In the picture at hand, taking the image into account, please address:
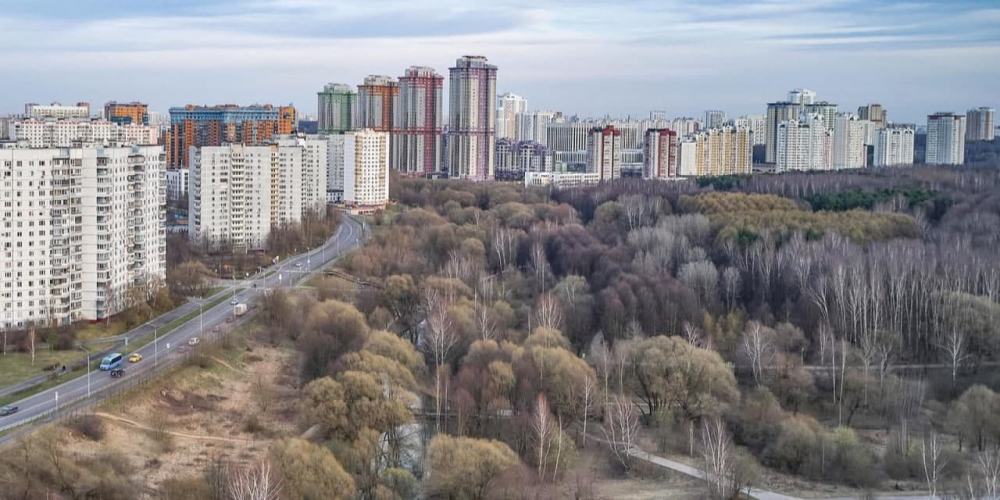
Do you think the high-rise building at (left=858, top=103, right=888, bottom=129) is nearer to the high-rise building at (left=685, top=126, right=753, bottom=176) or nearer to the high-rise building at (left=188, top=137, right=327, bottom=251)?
the high-rise building at (left=685, top=126, right=753, bottom=176)

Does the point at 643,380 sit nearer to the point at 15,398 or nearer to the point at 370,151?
the point at 15,398

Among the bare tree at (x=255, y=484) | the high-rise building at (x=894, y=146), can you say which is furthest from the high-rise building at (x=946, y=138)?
the bare tree at (x=255, y=484)

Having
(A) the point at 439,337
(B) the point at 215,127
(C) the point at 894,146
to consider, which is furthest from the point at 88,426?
(C) the point at 894,146

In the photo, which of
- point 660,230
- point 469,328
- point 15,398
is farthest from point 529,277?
point 15,398

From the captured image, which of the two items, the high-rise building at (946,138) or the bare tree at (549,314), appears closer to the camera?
the bare tree at (549,314)

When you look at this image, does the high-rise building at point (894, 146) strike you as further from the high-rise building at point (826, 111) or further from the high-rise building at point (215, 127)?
the high-rise building at point (215, 127)

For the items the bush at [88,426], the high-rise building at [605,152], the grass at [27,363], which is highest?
the high-rise building at [605,152]
